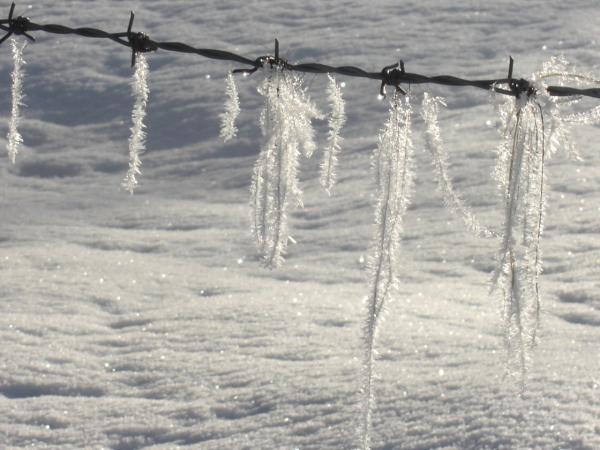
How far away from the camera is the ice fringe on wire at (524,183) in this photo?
1948mm

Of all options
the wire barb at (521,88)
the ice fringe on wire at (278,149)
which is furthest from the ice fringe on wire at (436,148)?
the ice fringe on wire at (278,149)

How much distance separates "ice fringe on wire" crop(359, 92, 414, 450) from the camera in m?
2.10

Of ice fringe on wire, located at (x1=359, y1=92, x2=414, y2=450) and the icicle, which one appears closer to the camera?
the icicle

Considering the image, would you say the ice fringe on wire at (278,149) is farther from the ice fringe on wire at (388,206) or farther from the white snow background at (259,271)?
the ice fringe on wire at (388,206)

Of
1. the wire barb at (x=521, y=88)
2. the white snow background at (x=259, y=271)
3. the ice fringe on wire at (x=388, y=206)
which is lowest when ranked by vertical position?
the white snow background at (x=259, y=271)

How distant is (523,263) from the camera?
2008 mm

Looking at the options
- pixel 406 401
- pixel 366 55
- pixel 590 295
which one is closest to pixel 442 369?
pixel 406 401

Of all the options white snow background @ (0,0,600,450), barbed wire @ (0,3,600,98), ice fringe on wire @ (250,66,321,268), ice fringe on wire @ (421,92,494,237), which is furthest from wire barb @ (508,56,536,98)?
white snow background @ (0,0,600,450)

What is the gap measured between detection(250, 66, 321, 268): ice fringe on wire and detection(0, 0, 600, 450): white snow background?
2.8 inches

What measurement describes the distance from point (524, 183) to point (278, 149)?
0.60m

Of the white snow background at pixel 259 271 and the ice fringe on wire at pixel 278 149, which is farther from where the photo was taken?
the white snow background at pixel 259 271

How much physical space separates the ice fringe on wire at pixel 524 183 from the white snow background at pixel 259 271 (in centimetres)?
64

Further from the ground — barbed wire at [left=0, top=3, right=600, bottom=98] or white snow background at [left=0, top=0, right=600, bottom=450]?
barbed wire at [left=0, top=3, right=600, bottom=98]

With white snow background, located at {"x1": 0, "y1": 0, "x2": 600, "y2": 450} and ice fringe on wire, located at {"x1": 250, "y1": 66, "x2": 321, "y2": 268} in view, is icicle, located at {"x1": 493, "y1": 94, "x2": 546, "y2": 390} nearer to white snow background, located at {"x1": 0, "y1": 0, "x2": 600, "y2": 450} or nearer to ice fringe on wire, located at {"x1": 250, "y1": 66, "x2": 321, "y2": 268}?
ice fringe on wire, located at {"x1": 250, "y1": 66, "x2": 321, "y2": 268}
